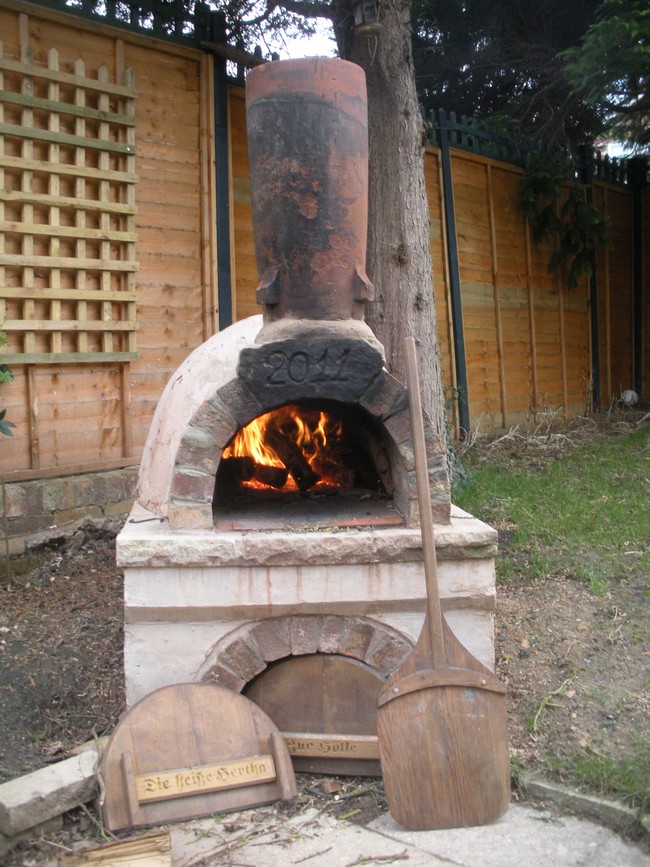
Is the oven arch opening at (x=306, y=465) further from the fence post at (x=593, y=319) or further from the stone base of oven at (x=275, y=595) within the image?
the fence post at (x=593, y=319)

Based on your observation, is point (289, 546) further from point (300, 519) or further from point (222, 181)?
point (222, 181)

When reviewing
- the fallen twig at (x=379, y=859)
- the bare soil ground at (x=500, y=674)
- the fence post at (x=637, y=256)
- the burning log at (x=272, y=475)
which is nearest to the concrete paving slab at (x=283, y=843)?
the fallen twig at (x=379, y=859)

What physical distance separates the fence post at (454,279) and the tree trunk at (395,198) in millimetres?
2740

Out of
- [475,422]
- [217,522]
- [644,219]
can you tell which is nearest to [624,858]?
[217,522]

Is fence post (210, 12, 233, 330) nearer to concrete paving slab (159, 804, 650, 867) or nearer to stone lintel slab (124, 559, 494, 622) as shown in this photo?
stone lintel slab (124, 559, 494, 622)

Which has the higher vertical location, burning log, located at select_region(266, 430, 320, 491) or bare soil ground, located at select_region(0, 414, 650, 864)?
burning log, located at select_region(266, 430, 320, 491)

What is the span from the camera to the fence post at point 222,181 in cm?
632

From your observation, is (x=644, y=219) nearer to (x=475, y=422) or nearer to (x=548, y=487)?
(x=475, y=422)

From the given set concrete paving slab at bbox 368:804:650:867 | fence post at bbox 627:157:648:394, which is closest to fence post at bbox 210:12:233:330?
concrete paving slab at bbox 368:804:650:867

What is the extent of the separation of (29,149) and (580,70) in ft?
15.4

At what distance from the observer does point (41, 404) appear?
543cm

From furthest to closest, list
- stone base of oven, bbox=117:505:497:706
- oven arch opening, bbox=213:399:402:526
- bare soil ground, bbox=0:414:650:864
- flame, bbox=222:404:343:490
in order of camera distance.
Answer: flame, bbox=222:404:343:490
oven arch opening, bbox=213:399:402:526
stone base of oven, bbox=117:505:497:706
bare soil ground, bbox=0:414:650:864

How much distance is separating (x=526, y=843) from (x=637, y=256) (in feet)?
34.1

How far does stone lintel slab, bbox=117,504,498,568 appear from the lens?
10.1 feet
